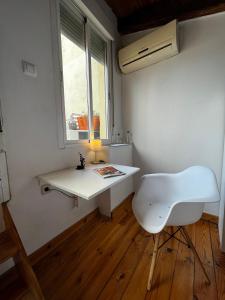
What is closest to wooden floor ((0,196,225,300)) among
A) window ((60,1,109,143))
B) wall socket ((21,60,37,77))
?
window ((60,1,109,143))

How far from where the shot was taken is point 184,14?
1725 millimetres

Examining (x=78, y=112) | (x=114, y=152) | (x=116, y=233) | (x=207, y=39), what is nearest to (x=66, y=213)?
(x=116, y=233)

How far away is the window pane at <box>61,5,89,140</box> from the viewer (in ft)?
4.99

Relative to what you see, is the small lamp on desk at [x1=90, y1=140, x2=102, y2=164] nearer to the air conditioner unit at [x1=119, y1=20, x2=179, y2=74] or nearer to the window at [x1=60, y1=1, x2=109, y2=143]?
the window at [x1=60, y1=1, x2=109, y2=143]

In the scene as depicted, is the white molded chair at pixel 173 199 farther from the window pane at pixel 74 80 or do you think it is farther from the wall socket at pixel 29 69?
the wall socket at pixel 29 69

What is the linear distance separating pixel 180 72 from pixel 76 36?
1270 millimetres

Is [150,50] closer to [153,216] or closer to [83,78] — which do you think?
[83,78]

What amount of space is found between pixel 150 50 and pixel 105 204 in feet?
6.45

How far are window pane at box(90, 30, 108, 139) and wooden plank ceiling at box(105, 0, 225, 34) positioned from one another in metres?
0.42

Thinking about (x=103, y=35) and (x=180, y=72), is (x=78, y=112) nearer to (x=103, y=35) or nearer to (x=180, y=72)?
(x=103, y=35)

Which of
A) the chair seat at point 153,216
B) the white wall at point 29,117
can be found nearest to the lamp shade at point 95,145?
the white wall at point 29,117

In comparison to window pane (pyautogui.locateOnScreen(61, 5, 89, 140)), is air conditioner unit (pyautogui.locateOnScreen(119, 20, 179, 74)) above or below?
above

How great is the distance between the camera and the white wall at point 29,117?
1032 mm

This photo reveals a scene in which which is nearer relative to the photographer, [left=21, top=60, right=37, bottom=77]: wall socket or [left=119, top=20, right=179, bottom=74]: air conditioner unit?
[left=21, top=60, right=37, bottom=77]: wall socket
